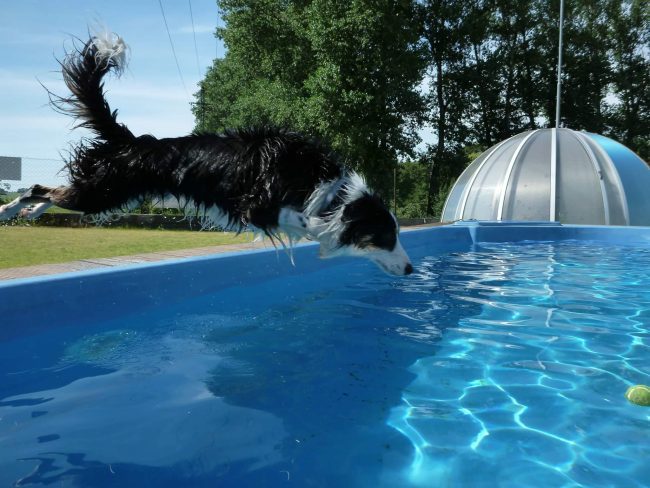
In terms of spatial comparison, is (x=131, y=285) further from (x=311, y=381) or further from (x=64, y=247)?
(x=64, y=247)

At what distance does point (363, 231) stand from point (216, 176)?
111cm

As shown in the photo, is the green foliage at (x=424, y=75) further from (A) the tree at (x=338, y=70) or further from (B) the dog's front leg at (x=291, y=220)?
(B) the dog's front leg at (x=291, y=220)

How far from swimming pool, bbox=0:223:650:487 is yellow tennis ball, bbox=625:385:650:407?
4 centimetres

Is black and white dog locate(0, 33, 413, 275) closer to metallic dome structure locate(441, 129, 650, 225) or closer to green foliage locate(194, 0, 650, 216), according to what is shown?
metallic dome structure locate(441, 129, 650, 225)

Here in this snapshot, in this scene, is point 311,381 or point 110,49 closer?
point 311,381

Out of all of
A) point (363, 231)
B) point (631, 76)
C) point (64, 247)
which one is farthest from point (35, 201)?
point (631, 76)

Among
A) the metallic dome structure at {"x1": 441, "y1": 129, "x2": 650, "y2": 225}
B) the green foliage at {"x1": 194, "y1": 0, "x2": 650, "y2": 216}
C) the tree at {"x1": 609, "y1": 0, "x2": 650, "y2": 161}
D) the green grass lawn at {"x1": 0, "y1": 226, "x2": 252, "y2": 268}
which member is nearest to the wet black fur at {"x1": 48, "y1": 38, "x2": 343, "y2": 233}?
the green grass lawn at {"x1": 0, "y1": 226, "x2": 252, "y2": 268}

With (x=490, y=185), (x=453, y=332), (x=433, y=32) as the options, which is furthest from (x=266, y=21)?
(x=453, y=332)

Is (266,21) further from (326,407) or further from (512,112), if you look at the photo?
(326,407)

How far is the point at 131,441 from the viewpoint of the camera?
221 centimetres

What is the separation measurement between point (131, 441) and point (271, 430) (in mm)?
606

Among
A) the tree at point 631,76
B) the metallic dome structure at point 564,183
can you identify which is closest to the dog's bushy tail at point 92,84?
the metallic dome structure at point 564,183

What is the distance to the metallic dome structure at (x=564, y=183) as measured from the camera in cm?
1196

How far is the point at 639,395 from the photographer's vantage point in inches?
101
